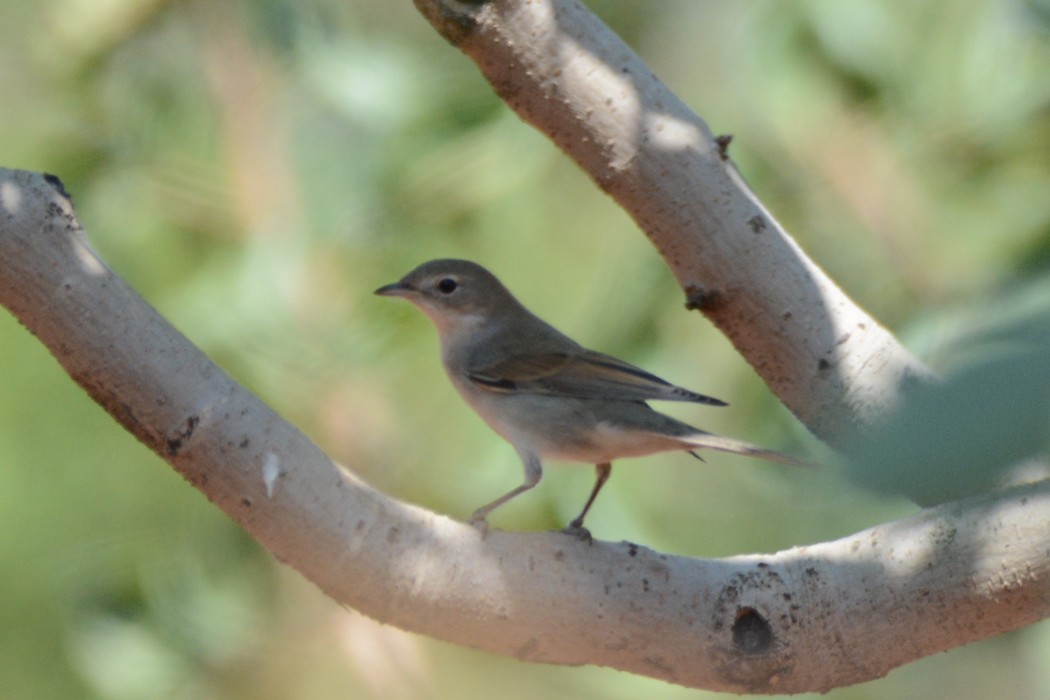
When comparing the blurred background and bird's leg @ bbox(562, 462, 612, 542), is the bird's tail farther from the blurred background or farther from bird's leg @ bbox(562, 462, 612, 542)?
the blurred background

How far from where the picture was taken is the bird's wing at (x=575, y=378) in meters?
3.48

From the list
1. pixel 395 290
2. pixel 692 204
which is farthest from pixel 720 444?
pixel 395 290

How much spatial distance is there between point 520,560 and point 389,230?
3000 millimetres

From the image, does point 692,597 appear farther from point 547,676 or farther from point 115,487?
point 115,487

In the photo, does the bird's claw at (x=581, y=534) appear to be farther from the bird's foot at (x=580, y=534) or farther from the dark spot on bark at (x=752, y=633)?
the dark spot on bark at (x=752, y=633)

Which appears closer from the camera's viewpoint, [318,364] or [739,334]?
[739,334]

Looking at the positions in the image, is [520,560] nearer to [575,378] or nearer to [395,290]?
[575,378]

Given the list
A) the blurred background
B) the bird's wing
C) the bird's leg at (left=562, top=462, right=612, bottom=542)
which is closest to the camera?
the bird's leg at (left=562, top=462, right=612, bottom=542)

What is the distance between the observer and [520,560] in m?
2.30

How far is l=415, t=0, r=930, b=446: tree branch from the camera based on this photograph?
8.44ft

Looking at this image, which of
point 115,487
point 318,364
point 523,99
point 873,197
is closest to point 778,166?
point 873,197

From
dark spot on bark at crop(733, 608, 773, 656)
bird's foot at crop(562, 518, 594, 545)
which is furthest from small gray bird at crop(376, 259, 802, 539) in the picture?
dark spot on bark at crop(733, 608, 773, 656)

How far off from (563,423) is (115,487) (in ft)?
11.9

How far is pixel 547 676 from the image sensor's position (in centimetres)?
610
